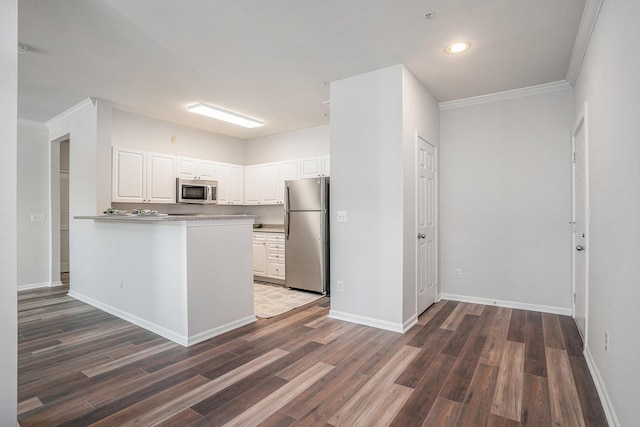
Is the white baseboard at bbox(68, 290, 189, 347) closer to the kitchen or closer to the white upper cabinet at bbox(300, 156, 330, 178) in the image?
the kitchen

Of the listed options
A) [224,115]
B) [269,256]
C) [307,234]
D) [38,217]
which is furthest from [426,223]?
[38,217]

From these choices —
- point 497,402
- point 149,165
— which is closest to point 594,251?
point 497,402

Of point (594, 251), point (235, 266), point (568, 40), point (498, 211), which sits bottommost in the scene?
point (235, 266)

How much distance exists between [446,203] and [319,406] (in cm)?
323

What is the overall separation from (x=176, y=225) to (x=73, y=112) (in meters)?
3.18

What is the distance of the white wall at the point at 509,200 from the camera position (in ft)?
12.6

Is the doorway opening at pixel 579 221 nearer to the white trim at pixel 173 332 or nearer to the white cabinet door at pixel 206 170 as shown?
the white trim at pixel 173 332

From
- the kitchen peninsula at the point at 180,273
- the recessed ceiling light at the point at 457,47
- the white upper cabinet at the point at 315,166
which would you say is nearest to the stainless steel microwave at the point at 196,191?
the kitchen peninsula at the point at 180,273

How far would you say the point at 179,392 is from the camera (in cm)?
223

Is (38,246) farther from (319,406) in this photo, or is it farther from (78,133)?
(319,406)

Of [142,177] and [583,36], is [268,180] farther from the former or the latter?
[583,36]

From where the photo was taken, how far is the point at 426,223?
4008mm

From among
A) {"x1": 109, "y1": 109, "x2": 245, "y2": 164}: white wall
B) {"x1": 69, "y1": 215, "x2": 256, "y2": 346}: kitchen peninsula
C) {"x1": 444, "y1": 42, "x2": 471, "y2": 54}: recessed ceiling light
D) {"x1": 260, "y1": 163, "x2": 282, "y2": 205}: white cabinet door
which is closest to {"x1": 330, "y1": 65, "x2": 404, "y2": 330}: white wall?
{"x1": 444, "y1": 42, "x2": 471, "y2": 54}: recessed ceiling light

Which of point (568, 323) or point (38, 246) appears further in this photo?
point (38, 246)
